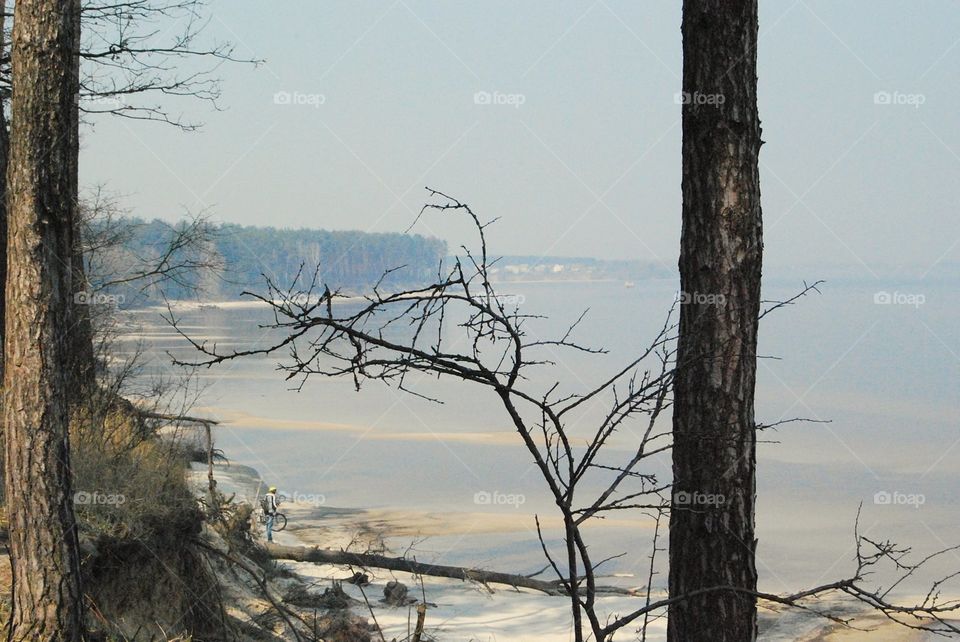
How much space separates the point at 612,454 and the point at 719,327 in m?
28.4

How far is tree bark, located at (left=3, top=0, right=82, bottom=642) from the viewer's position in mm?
6734

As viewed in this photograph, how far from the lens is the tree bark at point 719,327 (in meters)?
5.94

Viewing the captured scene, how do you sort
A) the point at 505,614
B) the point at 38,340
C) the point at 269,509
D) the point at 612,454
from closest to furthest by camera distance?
the point at 38,340
the point at 505,614
the point at 269,509
the point at 612,454

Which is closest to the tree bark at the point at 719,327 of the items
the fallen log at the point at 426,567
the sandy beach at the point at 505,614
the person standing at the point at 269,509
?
Result: the sandy beach at the point at 505,614

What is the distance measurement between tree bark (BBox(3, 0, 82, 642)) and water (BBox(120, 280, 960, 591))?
9.71 feet

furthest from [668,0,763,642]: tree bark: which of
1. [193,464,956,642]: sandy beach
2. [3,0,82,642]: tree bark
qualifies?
[193,464,956,642]: sandy beach

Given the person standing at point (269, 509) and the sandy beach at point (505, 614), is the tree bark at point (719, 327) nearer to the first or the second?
the sandy beach at point (505, 614)

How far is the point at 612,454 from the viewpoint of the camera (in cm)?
3384

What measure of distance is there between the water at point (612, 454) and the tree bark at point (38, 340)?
9.71ft

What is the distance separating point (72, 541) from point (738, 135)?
504cm

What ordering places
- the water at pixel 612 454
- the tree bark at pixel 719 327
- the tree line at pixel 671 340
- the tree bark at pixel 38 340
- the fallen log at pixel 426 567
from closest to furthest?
the tree line at pixel 671 340 → the tree bark at pixel 719 327 → the tree bark at pixel 38 340 → the fallen log at pixel 426 567 → the water at pixel 612 454

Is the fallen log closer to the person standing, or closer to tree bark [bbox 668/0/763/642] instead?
the person standing

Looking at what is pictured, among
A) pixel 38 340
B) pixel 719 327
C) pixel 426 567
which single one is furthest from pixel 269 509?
pixel 719 327

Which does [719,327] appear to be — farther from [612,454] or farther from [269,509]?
[612,454]
